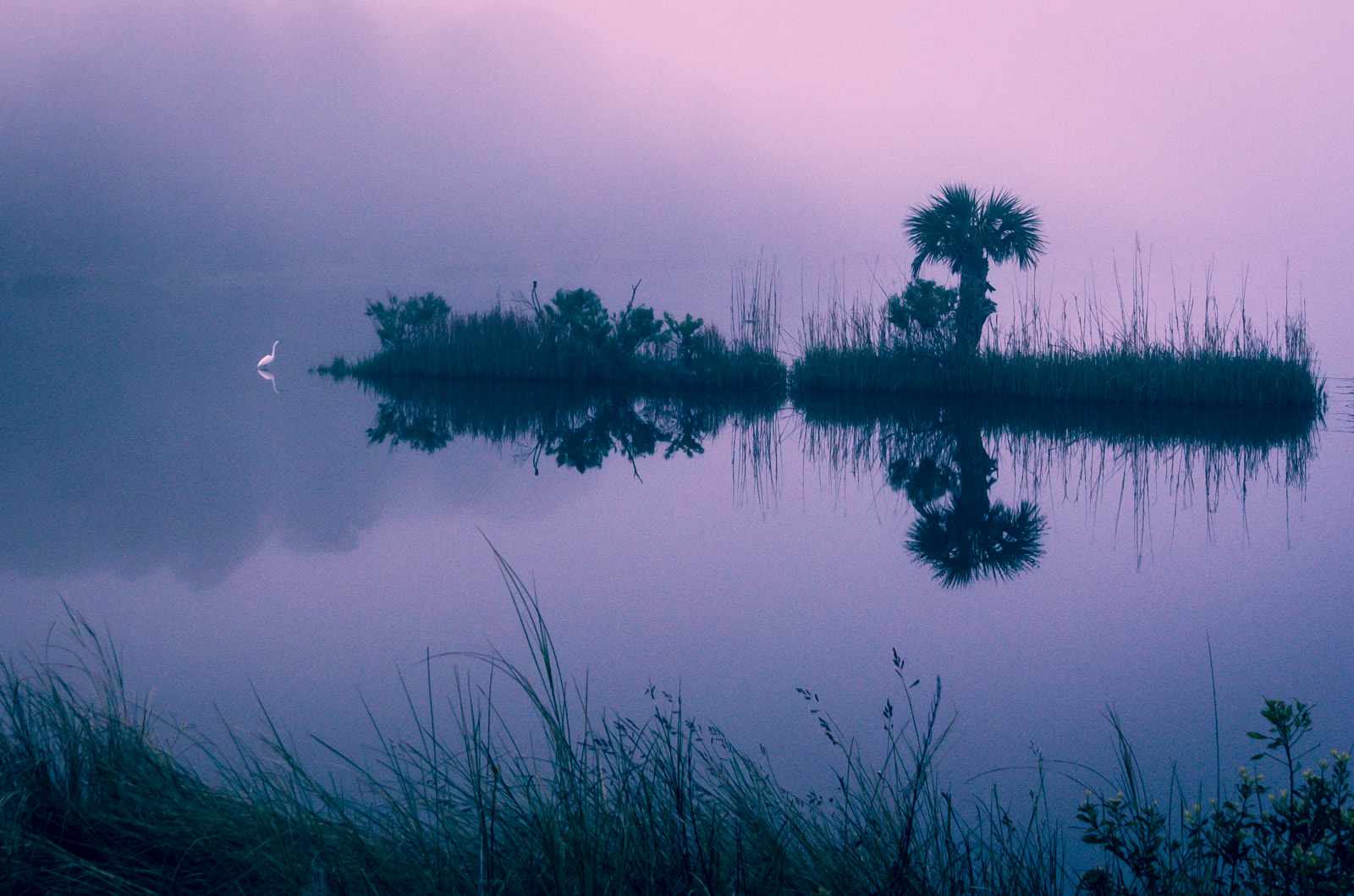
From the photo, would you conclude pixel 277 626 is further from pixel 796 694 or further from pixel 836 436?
pixel 836 436

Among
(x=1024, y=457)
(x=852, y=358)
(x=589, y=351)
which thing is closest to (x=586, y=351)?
(x=589, y=351)

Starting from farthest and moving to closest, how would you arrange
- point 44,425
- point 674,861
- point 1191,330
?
point 1191,330, point 44,425, point 674,861

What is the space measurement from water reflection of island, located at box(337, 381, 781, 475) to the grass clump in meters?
0.56

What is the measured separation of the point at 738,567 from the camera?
432 centimetres

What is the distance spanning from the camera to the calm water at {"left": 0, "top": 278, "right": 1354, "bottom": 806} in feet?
9.25

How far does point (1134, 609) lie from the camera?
12.2ft

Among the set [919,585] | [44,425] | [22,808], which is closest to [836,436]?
[919,585]

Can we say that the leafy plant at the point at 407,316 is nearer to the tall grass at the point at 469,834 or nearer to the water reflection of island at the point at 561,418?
the water reflection of island at the point at 561,418

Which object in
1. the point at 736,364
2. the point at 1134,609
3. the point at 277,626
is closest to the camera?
the point at 277,626

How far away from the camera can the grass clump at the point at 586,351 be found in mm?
13508

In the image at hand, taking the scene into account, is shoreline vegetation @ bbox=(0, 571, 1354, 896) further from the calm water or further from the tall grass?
the calm water

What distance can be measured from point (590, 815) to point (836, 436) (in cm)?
705

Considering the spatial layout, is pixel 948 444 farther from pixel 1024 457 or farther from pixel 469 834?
pixel 469 834

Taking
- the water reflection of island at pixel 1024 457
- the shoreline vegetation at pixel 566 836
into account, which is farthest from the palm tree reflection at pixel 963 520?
the shoreline vegetation at pixel 566 836
